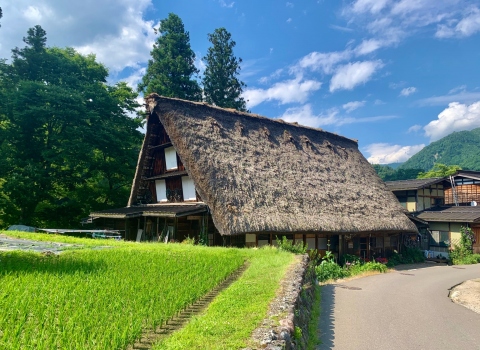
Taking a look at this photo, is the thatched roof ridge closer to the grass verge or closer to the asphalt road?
the asphalt road

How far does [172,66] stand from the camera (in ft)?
104

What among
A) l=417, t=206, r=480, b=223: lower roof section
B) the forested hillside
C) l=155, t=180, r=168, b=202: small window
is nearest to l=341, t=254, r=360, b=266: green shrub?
l=417, t=206, r=480, b=223: lower roof section

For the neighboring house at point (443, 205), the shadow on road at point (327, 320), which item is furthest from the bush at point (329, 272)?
the neighboring house at point (443, 205)

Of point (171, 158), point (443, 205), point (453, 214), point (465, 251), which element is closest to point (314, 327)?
point (171, 158)

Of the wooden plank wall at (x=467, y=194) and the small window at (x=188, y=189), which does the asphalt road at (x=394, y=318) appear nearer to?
the small window at (x=188, y=189)

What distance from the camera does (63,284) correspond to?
588cm

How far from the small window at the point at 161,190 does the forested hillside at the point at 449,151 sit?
74.4 m

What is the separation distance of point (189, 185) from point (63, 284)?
11.2 metres

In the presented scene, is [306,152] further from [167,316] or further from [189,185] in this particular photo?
[167,316]

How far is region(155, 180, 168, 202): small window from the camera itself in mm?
18822

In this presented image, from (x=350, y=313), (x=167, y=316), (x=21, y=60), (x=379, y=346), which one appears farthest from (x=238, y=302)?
(x=21, y=60)

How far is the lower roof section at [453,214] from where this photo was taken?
68.0ft

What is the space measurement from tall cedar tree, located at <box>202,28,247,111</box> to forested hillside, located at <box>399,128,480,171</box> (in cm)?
5956

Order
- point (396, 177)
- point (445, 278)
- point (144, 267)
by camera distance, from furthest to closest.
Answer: point (396, 177) < point (445, 278) < point (144, 267)
